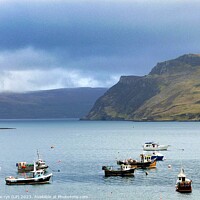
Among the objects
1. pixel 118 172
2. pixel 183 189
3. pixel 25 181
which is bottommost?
pixel 183 189

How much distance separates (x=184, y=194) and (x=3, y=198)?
38.6m

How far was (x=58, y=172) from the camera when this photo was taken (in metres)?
155

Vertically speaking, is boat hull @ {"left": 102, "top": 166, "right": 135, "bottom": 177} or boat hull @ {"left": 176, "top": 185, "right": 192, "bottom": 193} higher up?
boat hull @ {"left": 102, "top": 166, "right": 135, "bottom": 177}

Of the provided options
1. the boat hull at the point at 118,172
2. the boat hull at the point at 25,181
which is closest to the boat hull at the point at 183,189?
the boat hull at the point at 118,172

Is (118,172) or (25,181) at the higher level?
(118,172)

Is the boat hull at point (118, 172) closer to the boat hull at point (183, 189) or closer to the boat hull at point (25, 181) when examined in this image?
the boat hull at point (25, 181)

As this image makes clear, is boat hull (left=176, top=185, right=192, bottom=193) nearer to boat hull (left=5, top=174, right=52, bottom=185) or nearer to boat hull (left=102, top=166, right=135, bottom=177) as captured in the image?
boat hull (left=102, top=166, right=135, bottom=177)

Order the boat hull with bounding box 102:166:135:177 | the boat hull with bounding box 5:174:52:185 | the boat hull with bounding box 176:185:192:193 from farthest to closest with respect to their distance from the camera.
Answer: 1. the boat hull with bounding box 102:166:135:177
2. the boat hull with bounding box 5:174:52:185
3. the boat hull with bounding box 176:185:192:193

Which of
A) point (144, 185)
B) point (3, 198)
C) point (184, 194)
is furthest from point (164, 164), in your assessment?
point (3, 198)

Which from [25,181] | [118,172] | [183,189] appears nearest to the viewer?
[183,189]

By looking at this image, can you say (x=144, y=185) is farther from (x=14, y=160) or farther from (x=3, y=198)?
(x=14, y=160)

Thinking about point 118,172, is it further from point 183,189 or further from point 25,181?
point 183,189

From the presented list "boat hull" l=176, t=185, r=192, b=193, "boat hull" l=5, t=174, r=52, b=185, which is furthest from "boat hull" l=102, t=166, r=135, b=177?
"boat hull" l=176, t=185, r=192, b=193

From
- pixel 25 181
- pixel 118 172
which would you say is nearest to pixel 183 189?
pixel 118 172
